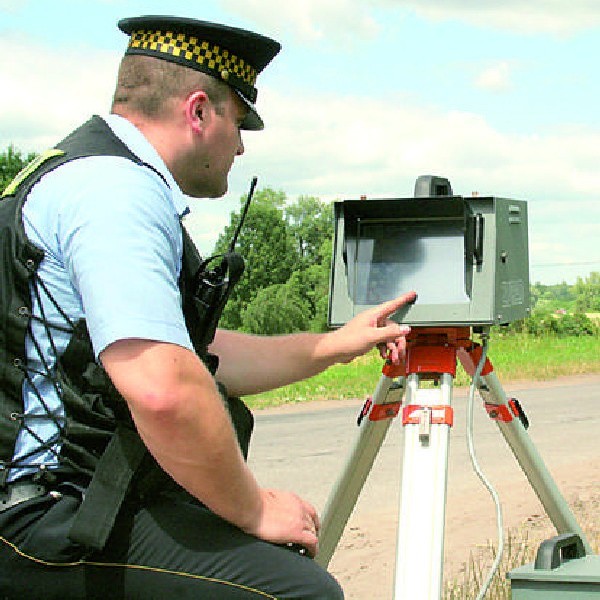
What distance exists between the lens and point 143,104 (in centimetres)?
232

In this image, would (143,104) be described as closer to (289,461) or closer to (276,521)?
(276,521)

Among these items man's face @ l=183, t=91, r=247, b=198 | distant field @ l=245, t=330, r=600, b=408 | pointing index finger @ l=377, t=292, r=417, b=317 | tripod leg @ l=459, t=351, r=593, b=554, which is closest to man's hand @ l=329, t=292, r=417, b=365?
pointing index finger @ l=377, t=292, r=417, b=317

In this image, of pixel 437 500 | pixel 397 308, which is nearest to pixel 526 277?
pixel 397 308

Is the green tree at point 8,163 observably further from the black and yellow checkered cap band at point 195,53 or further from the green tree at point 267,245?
the black and yellow checkered cap band at point 195,53

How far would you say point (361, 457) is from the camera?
3.55 m

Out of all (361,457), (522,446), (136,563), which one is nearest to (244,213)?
(136,563)

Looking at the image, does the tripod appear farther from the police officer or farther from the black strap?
the black strap

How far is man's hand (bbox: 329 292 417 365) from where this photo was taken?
287 centimetres

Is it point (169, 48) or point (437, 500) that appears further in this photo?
point (437, 500)

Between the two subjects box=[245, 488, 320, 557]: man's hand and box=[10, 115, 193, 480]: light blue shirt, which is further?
box=[245, 488, 320, 557]: man's hand

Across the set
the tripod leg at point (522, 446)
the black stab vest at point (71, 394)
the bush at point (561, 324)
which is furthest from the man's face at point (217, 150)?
the bush at point (561, 324)

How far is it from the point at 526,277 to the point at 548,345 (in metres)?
21.4

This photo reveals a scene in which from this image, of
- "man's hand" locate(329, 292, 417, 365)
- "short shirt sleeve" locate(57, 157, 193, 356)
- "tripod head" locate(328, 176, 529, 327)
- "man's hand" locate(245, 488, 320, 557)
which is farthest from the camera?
"tripod head" locate(328, 176, 529, 327)

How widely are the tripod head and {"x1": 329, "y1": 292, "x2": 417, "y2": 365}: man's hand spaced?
0.24 ft
